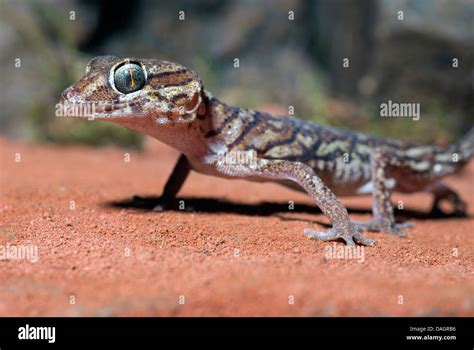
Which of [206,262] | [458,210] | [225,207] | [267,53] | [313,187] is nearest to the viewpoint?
[206,262]

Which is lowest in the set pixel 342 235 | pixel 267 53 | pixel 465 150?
pixel 342 235

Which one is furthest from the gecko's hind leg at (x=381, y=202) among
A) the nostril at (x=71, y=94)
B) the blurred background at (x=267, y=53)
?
the blurred background at (x=267, y=53)

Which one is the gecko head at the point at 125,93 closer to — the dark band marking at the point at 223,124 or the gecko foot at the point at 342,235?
the dark band marking at the point at 223,124

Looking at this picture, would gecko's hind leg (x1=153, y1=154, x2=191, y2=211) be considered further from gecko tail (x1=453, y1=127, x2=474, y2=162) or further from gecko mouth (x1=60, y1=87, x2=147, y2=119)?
gecko tail (x1=453, y1=127, x2=474, y2=162)

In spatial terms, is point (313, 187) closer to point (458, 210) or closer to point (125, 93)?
point (125, 93)

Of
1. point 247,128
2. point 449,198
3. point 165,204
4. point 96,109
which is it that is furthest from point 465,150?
point 96,109
